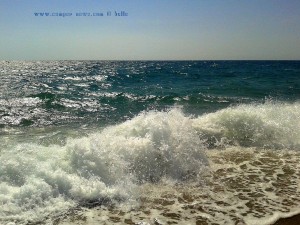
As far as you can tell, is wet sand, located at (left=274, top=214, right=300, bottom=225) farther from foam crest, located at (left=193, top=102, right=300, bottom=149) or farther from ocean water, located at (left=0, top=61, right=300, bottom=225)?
foam crest, located at (left=193, top=102, right=300, bottom=149)

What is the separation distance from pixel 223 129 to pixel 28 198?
782 cm

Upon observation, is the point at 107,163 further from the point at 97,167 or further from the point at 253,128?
the point at 253,128

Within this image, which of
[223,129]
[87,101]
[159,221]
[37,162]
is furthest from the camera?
[87,101]

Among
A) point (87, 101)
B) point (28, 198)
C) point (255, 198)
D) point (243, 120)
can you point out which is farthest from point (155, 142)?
point (87, 101)

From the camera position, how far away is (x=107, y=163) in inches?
293

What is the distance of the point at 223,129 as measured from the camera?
11758 millimetres

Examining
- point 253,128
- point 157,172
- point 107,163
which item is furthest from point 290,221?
point 253,128

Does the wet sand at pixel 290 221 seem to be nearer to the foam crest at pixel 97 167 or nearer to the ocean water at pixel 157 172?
the ocean water at pixel 157 172

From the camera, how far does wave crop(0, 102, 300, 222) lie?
6.02m

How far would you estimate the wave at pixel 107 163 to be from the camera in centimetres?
602

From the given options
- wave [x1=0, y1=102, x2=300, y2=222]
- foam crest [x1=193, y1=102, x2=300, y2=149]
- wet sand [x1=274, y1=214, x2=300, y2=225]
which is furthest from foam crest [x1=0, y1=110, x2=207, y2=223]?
wet sand [x1=274, y1=214, x2=300, y2=225]

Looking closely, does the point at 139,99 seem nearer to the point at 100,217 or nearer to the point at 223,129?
the point at 223,129

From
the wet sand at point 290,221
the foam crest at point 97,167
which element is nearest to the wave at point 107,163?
the foam crest at point 97,167

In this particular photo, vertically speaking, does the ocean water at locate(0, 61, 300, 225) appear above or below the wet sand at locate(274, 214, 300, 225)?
above
